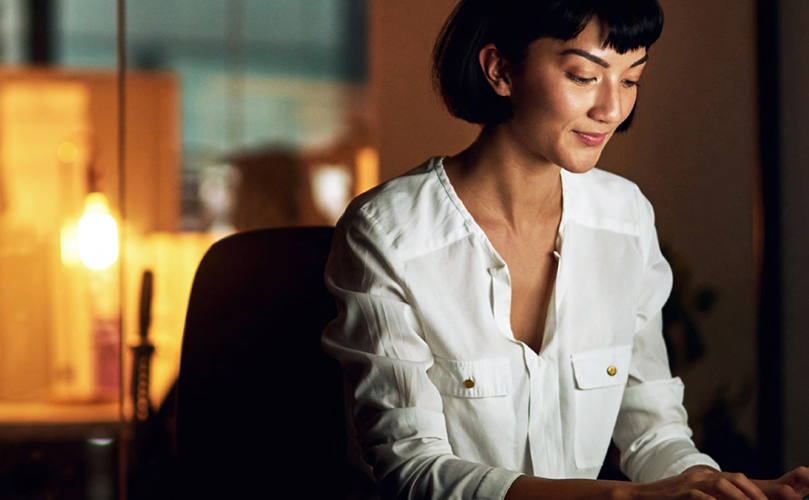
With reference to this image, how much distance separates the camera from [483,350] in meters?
1.06

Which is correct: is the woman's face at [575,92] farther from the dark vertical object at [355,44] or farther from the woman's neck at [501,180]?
the dark vertical object at [355,44]

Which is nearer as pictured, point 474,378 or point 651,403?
point 474,378

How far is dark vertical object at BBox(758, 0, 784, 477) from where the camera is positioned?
67.0 inches

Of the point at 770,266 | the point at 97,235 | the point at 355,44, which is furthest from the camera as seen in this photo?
the point at 355,44

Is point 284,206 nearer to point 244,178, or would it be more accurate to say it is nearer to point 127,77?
point 244,178

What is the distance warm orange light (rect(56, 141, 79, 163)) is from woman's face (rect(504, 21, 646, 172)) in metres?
1.46

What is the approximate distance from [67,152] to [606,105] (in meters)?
1.59

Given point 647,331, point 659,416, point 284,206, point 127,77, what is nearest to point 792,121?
point 647,331

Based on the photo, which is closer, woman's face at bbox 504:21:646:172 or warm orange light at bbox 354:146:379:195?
woman's face at bbox 504:21:646:172

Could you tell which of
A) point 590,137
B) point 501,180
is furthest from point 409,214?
point 590,137

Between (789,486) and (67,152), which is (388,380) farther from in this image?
(67,152)

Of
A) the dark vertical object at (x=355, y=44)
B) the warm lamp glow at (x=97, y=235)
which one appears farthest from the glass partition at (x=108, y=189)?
the dark vertical object at (x=355, y=44)

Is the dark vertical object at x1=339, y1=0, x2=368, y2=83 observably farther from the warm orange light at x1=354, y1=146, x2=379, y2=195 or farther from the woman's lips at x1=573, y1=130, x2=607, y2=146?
the woman's lips at x1=573, y1=130, x2=607, y2=146

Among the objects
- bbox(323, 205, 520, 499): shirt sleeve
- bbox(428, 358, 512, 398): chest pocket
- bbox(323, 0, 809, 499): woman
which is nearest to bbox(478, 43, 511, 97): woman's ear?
bbox(323, 0, 809, 499): woman
